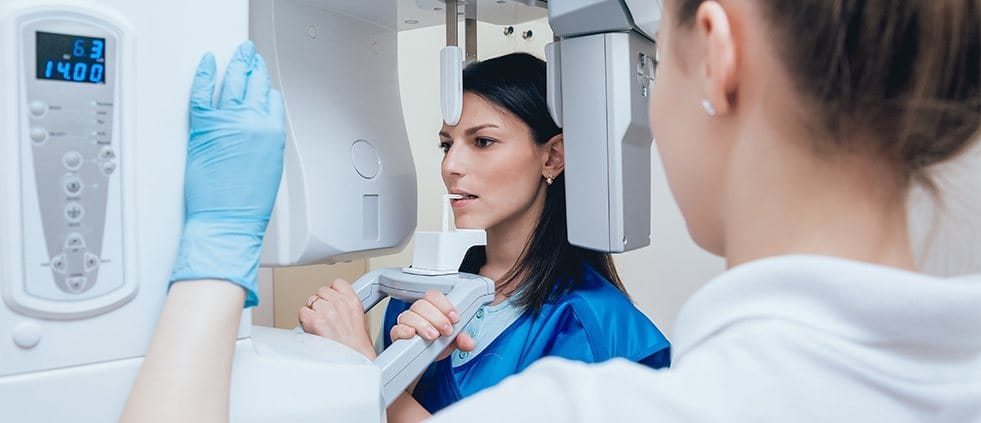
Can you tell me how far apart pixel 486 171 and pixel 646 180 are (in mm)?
371

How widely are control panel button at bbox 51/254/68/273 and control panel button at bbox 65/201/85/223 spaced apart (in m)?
0.03

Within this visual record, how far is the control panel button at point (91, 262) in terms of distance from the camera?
0.63 metres

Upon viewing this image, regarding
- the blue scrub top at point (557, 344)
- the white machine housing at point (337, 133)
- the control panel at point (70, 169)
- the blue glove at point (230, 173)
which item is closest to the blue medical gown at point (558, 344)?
the blue scrub top at point (557, 344)

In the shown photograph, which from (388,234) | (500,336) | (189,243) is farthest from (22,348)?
(500,336)

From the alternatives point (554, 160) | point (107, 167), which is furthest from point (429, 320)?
point (554, 160)

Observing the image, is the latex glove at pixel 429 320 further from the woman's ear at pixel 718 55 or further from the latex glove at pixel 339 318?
the woman's ear at pixel 718 55

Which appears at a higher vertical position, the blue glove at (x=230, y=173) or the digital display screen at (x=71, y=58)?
the digital display screen at (x=71, y=58)

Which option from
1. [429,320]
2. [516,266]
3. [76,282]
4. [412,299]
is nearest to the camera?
[76,282]

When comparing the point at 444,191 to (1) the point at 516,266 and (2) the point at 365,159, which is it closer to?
(1) the point at 516,266

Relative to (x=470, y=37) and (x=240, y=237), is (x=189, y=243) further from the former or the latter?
(x=470, y=37)

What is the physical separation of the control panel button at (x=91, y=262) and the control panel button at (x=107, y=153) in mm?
85

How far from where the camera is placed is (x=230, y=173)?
702 millimetres

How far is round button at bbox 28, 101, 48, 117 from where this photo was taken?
23.6 inches

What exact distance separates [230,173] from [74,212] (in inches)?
5.4
